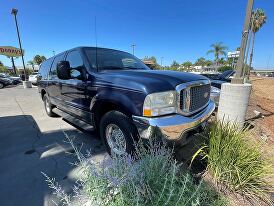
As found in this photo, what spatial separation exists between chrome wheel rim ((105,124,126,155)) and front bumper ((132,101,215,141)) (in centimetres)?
47

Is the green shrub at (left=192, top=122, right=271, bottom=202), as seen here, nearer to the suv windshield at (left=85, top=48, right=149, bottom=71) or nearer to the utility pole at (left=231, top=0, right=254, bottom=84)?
the utility pole at (left=231, top=0, right=254, bottom=84)

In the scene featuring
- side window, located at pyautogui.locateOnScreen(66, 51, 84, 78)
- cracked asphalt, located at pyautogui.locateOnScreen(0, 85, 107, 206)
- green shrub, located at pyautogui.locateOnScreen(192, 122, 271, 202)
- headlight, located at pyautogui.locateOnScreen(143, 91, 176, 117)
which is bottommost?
cracked asphalt, located at pyautogui.locateOnScreen(0, 85, 107, 206)

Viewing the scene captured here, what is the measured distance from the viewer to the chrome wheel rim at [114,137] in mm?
2861

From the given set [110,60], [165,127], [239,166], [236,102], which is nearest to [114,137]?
[165,127]

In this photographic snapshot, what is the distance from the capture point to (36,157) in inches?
134

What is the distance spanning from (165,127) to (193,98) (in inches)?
31.0

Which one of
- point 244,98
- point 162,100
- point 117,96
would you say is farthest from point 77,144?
point 244,98

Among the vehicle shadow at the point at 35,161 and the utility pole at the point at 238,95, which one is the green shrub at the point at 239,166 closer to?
the utility pole at the point at 238,95

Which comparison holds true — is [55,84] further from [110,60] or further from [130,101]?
[130,101]

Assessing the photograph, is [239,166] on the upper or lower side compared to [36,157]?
upper

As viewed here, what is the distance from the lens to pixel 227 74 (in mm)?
9328

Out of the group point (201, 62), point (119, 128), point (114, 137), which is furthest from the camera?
Answer: point (201, 62)

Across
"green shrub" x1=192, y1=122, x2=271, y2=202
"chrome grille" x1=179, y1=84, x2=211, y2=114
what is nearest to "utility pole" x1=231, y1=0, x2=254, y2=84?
"chrome grille" x1=179, y1=84, x2=211, y2=114

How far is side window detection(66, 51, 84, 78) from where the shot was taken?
3.63m
